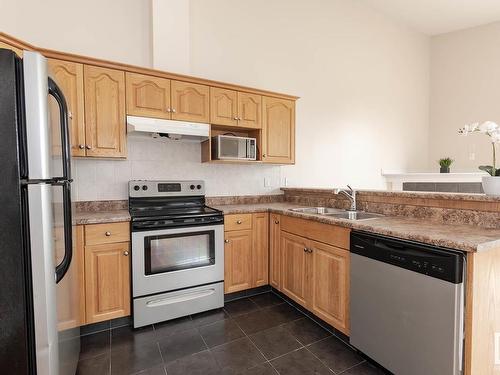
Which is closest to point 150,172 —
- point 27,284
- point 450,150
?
point 27,284

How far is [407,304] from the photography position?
1526 mm

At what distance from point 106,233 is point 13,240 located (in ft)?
3.62

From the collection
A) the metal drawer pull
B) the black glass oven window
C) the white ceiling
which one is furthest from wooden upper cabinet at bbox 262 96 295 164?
the white ceiling

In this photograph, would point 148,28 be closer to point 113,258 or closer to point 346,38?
point 113,258

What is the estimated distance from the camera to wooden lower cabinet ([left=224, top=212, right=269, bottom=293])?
2.69 meters

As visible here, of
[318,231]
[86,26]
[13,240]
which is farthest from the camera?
[86,26]

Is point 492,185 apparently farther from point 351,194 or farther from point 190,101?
point 190,101

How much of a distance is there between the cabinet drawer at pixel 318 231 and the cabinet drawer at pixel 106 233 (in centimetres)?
140

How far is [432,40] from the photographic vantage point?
522cm

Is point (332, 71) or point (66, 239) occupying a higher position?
point (332, 71)

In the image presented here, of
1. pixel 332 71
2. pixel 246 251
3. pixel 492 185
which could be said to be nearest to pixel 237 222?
pixel 246 251

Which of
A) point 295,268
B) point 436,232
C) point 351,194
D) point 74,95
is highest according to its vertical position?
point 74,95

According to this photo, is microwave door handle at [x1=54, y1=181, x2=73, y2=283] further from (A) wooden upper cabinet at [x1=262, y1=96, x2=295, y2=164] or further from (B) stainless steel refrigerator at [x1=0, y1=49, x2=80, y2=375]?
(A) wooden upper cabinet at [x1=262, y1=96, x2=295, y2=164]

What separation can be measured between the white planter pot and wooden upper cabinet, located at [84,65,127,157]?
2741 millimetres
